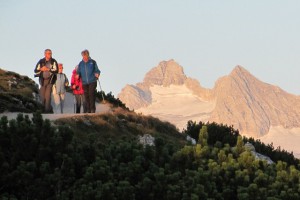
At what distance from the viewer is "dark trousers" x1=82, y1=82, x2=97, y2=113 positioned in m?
23.1

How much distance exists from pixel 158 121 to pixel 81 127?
18.6ft

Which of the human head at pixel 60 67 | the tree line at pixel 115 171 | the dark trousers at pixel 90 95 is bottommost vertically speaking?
the tree line at pixel 115 171

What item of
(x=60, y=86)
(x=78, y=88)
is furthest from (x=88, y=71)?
(x=60, y=86)

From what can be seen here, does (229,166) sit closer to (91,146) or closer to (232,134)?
(91,146)

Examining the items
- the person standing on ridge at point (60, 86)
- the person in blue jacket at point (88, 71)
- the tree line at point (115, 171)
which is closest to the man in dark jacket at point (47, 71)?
the person in blue jacket at point (88, 71)

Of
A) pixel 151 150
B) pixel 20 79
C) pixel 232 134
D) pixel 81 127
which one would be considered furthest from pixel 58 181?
pixel 20 79

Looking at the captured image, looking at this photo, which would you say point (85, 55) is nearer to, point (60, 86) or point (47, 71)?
point (47, 71)

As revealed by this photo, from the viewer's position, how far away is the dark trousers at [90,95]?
23.1 meters

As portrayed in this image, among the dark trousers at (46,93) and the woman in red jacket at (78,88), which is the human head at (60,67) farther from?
the dark trousers at (46,93)

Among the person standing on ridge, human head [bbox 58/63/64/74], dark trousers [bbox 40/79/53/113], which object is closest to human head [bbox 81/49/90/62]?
dark trousers [bbox 40/79/53/113]

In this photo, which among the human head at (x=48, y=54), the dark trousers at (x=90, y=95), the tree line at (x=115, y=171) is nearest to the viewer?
the tree line at (x=115, y=171)

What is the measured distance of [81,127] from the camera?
19500 mm

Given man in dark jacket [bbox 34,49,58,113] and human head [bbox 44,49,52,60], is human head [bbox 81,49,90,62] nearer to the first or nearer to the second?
man in dark jacket [bbox 34,49,58,113]

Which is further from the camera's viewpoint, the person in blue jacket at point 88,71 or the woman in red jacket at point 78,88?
the woman in red jacket at point 78,88
